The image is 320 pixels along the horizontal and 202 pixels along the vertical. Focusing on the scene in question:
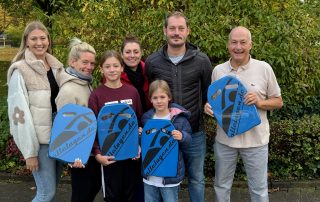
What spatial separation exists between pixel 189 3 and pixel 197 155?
2299 millimetres

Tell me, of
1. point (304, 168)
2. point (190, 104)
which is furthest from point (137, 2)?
point (304, 168)

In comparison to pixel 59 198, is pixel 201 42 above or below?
above

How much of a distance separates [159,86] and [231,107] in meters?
0.63

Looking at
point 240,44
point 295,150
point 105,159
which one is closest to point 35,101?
point 105,159

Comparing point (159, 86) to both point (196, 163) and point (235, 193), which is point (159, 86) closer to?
point (196, 163)

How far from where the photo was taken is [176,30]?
3539 mm

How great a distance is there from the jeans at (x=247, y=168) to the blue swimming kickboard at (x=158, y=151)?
457mm

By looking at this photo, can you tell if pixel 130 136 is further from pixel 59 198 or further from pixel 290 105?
pixel 290 105

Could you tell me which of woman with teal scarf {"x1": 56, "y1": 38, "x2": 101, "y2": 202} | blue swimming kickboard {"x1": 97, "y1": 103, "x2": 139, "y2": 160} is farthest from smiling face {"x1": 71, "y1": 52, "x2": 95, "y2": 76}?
blue swimming kickboard {"x1": 97, "y1": 103, "x2": 139, "y2": 160}

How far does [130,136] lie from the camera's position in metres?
3.49

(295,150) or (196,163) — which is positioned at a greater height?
(196,163)

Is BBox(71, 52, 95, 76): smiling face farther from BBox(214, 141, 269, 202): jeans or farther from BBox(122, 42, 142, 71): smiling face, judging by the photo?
BBox(214, 141, 269, 202): jeans

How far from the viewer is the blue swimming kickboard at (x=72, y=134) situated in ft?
10.9

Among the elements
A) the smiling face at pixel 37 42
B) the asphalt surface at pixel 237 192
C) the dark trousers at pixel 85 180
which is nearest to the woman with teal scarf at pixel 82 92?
the dark trousers at pixel 85 180
